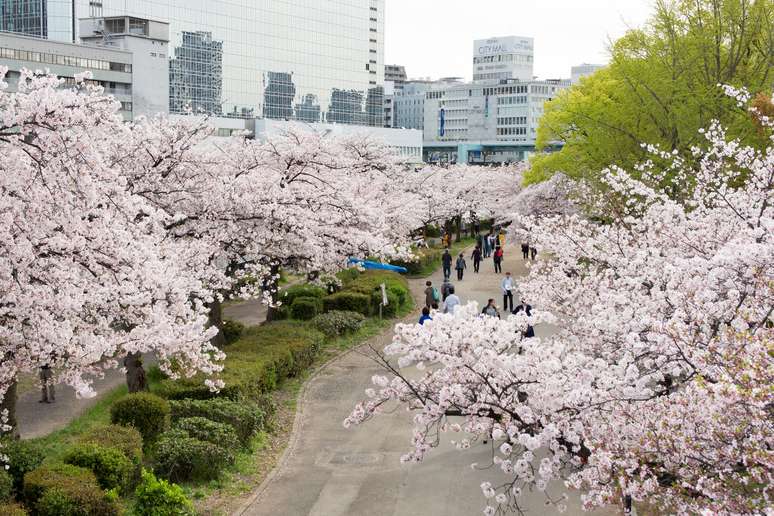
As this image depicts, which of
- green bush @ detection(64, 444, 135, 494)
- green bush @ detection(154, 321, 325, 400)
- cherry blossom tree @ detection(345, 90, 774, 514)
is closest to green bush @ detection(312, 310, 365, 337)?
green bush @ detection(154, 321, 325, 400)

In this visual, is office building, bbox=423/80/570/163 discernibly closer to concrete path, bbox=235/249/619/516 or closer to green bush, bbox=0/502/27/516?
concrete path, bbox=235/249/619/516

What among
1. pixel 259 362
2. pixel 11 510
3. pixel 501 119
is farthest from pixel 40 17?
pixel 501 119

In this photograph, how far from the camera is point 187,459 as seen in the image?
519 inches

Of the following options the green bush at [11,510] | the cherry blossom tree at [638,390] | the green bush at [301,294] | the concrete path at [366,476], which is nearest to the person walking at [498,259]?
the green bush at [301,294]

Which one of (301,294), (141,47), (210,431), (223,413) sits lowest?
(210,431)

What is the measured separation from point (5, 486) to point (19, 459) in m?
0.91

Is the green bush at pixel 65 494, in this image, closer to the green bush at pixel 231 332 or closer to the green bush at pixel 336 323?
the green bush at pixel 231 332

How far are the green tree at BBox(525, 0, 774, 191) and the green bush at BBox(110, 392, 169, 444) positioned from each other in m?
15.5

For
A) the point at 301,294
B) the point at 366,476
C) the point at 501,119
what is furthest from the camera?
the point at 501,119

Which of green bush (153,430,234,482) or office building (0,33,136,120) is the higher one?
office building (0,33,136,120)

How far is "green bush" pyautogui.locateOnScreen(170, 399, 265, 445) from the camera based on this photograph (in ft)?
48.8

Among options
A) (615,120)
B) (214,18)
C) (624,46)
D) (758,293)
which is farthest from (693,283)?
(214,18)

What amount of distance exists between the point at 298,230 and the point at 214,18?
4089 inches

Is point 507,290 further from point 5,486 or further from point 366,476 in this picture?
point 5,486
